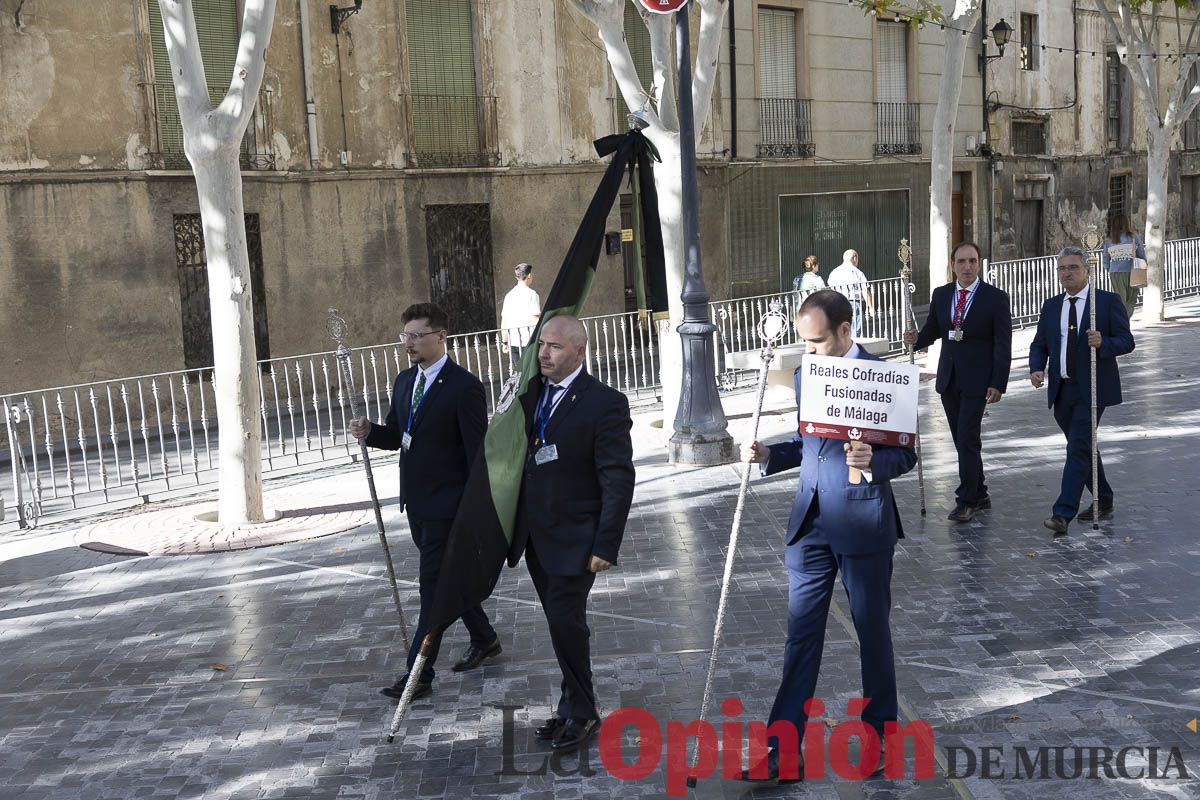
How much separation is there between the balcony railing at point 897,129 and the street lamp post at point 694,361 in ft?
55.7

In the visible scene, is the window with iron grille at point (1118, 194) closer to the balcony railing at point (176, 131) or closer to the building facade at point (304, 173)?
the building facade at point (304, 173)

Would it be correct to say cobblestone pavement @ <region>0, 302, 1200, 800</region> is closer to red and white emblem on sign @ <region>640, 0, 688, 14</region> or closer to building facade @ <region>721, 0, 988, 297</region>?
red and white emblem on sign @ <region>640, 0, 688, 14</region>

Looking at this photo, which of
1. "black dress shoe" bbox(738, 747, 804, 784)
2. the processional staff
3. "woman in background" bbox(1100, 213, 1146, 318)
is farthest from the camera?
"woman in background" bbox(1100, 213, 1146, 318)

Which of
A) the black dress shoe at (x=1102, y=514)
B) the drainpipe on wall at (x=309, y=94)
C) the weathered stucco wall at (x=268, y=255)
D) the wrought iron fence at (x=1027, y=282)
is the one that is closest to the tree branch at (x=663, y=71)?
the black dress shoe at (x=1102, y=514)

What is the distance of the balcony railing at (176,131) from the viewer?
16578 millimetres

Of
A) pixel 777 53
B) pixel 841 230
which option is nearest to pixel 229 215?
pixel 777 53

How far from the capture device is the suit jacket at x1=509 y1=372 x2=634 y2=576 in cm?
530

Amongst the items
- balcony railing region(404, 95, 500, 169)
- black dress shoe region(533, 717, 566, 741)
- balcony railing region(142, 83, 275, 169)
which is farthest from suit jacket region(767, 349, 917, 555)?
balcony railing region(404, 95, 500, 169)

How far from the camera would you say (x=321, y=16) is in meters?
18.2

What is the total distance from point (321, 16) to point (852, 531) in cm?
1533

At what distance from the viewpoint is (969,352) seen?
8.77 metres

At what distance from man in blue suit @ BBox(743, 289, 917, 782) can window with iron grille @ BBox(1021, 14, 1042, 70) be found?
29.7 metres

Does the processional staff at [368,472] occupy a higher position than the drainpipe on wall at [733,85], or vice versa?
the drainpipe on wall at [733,85]

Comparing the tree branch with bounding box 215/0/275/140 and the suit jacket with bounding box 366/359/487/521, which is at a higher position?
the tree branch with bounding box 215/0/275/140
